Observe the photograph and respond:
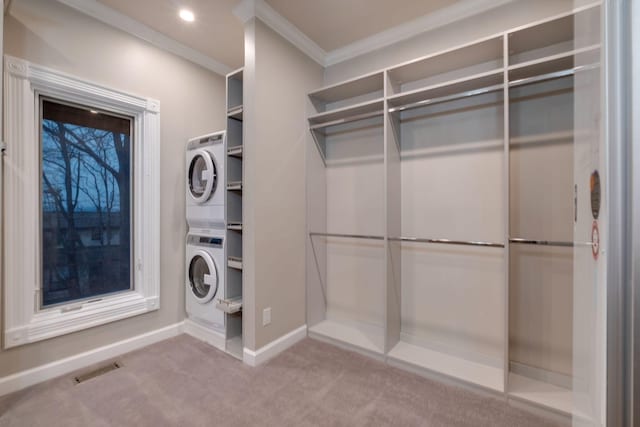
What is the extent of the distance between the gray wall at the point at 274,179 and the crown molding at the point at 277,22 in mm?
49

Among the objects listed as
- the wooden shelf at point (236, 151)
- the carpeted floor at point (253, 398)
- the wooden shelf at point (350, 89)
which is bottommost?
the carpeted floor at point (253, 398)

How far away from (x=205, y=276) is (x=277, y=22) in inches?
88.3

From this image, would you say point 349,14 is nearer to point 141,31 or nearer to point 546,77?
point 546,77

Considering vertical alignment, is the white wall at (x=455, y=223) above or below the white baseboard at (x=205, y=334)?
above

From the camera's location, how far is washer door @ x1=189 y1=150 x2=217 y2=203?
2.40 m

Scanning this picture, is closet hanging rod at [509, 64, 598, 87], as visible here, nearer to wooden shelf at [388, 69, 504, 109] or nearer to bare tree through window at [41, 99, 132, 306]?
wooden shelf at [388, 69, 504, 109]

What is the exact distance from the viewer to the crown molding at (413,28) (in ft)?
6.88

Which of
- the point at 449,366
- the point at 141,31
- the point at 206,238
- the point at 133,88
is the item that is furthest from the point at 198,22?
the point at 449,366

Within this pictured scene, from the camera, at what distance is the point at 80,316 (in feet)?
6.91

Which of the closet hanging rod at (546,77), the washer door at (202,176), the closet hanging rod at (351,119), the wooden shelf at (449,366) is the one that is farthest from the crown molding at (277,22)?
the wooden shelf at (449,366)

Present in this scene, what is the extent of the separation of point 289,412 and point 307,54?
2.87m

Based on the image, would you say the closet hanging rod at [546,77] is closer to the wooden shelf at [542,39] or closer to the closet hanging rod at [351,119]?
the wooden shelf at [542,39]

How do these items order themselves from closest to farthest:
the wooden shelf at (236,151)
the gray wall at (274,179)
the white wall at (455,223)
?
1. the white wall at (455,223)
2. the gray wall at (274,179)
3. the wooden shelf at (236,151)

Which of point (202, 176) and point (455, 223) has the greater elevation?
point (202, 176)
